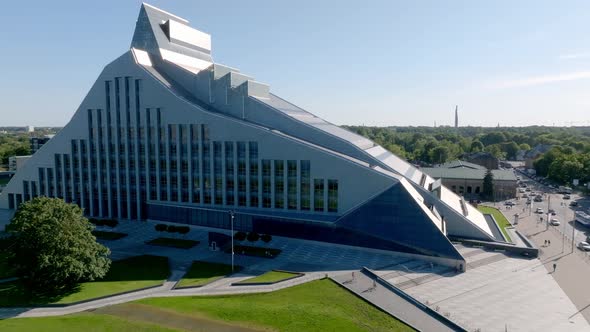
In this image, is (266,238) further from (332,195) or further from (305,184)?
(332,195)

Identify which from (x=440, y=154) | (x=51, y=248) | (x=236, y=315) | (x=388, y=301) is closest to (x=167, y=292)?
(x=236, y=315)

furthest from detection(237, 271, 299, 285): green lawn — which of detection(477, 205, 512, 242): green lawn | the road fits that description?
detection(477, 205, 512, 242): green lawn

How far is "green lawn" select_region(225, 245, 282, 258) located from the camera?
56797 mm

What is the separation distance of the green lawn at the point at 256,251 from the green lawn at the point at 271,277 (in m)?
7.33

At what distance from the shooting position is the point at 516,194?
112500 mm

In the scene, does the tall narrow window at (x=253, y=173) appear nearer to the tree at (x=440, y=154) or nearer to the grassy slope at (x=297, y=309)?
the grassy slope at (x=297, y=309)

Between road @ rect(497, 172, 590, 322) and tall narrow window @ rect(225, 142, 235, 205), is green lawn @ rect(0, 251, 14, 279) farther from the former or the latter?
road @ rect(497, 172, 590, 322)

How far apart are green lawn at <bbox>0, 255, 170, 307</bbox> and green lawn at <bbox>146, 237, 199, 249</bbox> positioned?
20.4 ft

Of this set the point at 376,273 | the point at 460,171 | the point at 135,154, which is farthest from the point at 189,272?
the point at 460,171

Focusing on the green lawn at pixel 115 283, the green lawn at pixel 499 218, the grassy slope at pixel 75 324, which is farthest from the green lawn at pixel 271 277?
the green lawn at pixel 499 218

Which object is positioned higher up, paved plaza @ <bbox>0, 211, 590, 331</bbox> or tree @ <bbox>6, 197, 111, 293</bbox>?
tree @ <bbox>6, 197, 111, 293</bbox>

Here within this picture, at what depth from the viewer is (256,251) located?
191 feet

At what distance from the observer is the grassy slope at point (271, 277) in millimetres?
46688

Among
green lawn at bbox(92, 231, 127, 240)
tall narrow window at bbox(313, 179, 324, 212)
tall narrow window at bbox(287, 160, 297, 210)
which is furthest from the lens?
green lawn at bbox(92, 231, 127, 240)
